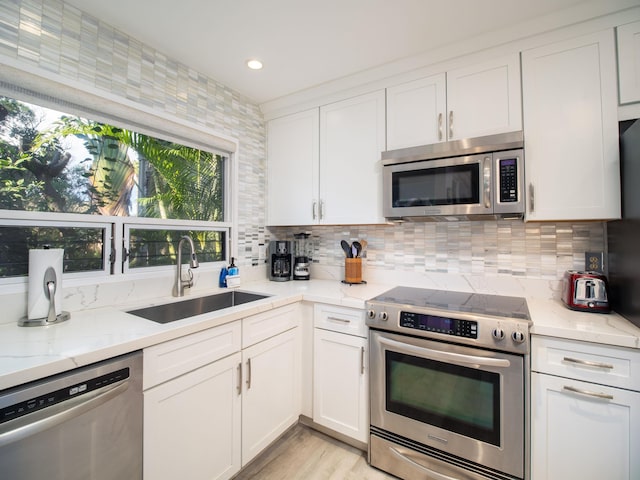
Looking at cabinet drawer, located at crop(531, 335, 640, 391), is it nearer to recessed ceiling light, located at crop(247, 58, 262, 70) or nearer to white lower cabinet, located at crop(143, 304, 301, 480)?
white lower cabinet, located at crop(143, 304, 301, 480)

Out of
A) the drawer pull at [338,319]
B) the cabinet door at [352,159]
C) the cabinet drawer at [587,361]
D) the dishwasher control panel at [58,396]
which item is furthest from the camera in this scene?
the cabinet door at [352,159]

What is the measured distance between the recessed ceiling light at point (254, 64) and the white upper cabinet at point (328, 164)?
0.51 meters

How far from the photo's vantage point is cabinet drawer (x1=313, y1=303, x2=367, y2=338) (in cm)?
173

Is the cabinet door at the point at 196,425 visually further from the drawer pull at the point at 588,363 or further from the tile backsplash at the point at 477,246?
the drawer pull at the point at 588,363

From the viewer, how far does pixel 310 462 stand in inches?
65.7

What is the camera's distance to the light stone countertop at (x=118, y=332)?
885 mm

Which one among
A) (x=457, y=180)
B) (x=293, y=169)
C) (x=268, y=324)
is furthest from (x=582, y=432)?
(x=293, y=169)

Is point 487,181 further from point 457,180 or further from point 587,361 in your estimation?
point 587,361

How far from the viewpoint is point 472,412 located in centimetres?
140

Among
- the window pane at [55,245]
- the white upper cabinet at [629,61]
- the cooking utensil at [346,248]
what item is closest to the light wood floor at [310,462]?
the cooking utensil at [346,248]

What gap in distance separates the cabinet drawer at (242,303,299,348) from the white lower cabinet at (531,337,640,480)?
4.20 feet

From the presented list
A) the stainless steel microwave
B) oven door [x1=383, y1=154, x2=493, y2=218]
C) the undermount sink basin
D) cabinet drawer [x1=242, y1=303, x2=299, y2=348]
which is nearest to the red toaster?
the stainless steel microwave

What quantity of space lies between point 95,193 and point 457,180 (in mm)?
2042

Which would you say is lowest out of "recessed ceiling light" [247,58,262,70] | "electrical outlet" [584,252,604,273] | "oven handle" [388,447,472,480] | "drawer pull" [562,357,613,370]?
"oven handle" [388,447,472,480]
